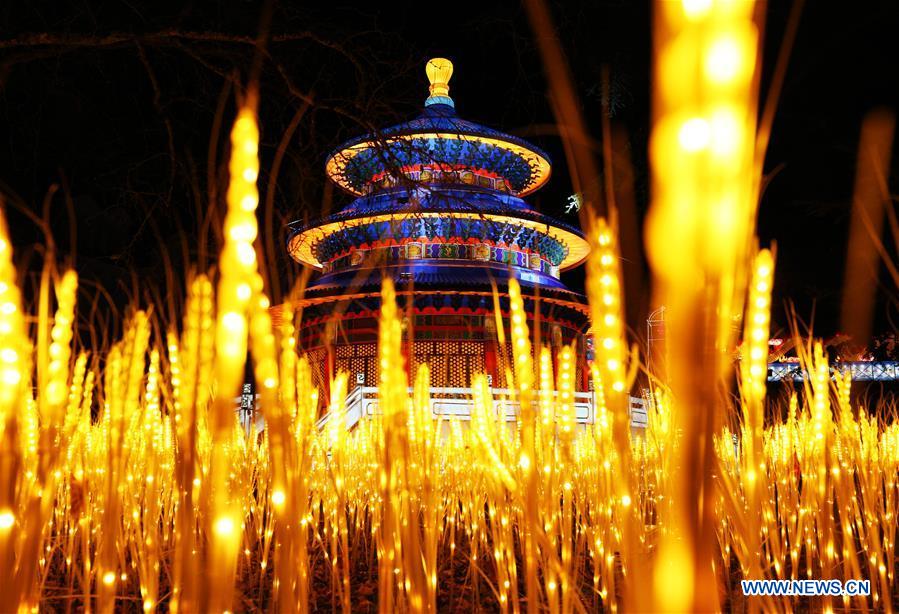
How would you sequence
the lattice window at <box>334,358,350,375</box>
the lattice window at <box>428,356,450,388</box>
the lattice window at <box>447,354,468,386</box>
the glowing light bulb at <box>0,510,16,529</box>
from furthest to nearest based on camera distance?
the lattice window at <box>334,358,350,375</box> → the lattice window at <box>428,356,450,388</box> → the lattice window at <box>447,354,468,386</box> → the glowing light bulb at <box>0,510,16,529</box>

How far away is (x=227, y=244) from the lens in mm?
720

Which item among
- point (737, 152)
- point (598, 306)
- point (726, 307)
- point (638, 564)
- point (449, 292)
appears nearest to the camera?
point (737, 152)

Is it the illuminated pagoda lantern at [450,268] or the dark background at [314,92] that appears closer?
the dark background at [314,92]

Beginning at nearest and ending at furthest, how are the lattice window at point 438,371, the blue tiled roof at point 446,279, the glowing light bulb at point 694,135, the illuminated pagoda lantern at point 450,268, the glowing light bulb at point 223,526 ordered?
1. the glowing light bulb at point 694,135
2. the glowing light bulb at point 223,526
3. the blue tiled roof at point 446,279
4. the illuminated pagoda lantern at point 450,268
5. the lattice window at point 438,371

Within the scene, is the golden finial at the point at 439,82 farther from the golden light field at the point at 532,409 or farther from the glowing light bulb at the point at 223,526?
the glowing light bulb at the point at 223,526

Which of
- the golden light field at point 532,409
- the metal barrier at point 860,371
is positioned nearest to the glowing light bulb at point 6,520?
A: the golden light field at point 532,409

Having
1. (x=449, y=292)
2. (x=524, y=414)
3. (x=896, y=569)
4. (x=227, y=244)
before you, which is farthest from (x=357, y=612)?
(x=449, y=292)

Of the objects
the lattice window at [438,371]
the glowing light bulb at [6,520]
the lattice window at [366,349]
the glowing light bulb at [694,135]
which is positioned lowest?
the glowing light bulb at [6,520]

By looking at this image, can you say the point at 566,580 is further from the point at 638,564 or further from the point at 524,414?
the point at 524,414

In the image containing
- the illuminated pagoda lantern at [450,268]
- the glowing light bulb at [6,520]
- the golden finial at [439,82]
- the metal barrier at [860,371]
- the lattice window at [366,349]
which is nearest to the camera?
the glowing light bulb at [6,520]

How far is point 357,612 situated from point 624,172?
2.08m

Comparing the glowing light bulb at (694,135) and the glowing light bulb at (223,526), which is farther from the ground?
the glowing light bulb at (694,135)

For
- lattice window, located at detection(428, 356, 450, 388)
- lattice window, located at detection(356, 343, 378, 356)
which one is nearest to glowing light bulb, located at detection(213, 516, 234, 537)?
lattice window, located at detection(428, 356, 450, 388)

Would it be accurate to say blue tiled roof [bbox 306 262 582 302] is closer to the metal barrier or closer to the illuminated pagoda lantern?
the illuminated pagoda lantern
